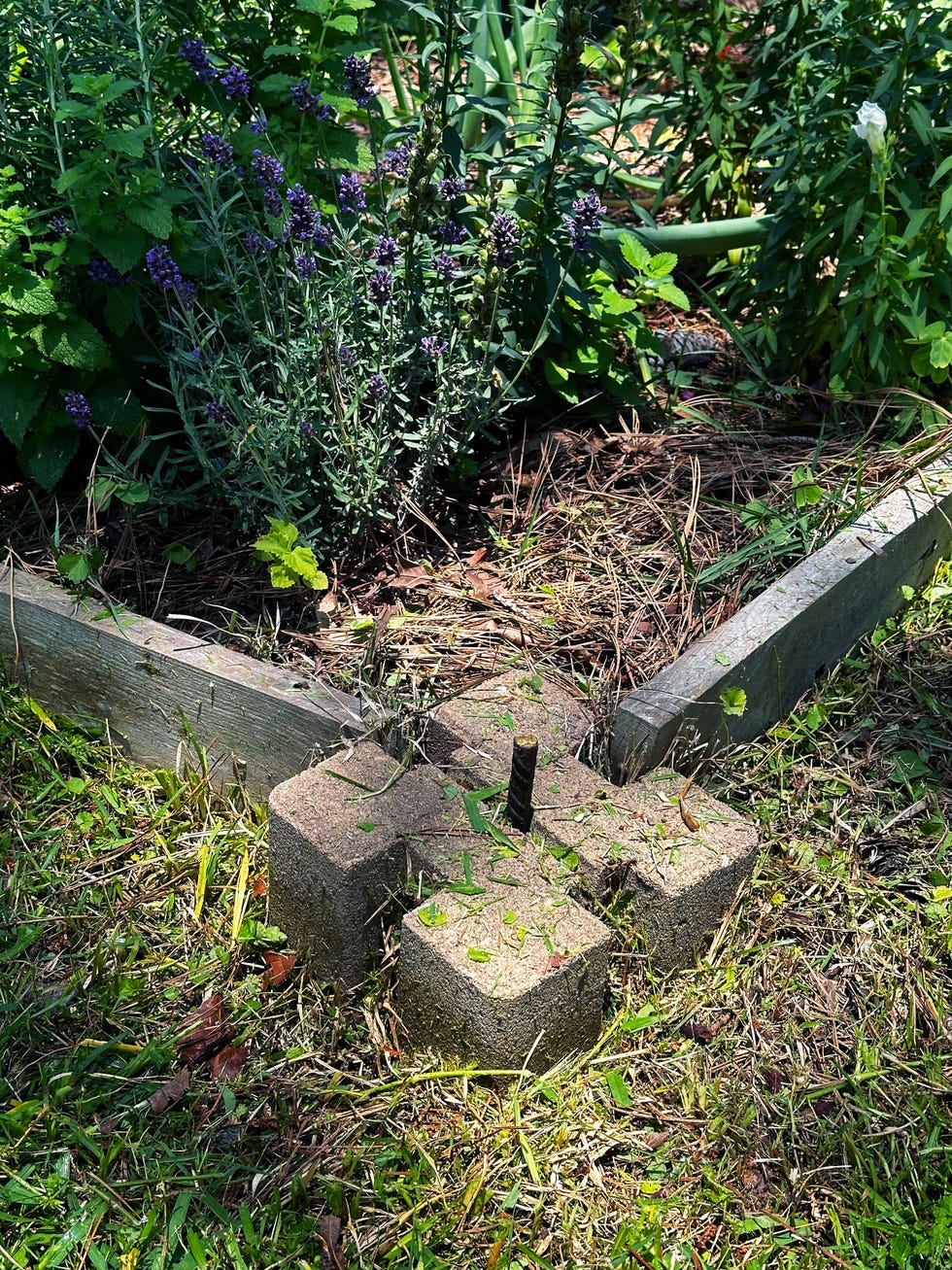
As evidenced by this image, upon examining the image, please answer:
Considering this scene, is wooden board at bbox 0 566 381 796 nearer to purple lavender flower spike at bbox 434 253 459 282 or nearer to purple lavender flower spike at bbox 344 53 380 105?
purple lavender flower spike at bbox 434 253 459 282

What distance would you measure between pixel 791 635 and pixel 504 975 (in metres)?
1.06

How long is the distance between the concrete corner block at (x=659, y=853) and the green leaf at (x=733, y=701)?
0.24 m

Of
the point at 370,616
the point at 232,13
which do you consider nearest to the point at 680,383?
the point at 370,616

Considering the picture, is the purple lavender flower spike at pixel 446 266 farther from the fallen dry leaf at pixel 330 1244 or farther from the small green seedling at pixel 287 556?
the fallen dry leaf at pixel 330 1244

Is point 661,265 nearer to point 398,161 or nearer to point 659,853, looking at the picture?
point 398,161

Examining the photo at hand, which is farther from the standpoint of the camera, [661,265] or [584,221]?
[661,265]

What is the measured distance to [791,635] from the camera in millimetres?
2545

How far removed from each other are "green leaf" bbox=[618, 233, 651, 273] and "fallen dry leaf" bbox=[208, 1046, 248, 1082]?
2216 mm

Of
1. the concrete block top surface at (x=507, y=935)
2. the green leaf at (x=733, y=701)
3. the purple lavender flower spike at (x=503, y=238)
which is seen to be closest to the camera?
the concrete block top surface at (x=507, y=935)

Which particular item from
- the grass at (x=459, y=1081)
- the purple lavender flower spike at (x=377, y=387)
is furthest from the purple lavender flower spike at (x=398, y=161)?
the grass at (x=459, y=1081)

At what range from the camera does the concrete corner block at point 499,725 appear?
7.39 feet

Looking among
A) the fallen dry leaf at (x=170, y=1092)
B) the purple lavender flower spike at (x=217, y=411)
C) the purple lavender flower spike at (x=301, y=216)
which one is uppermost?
the purple lavender flower spike at (x=301, y=216)

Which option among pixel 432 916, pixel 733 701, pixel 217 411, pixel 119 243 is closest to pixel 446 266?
pixel 217 411

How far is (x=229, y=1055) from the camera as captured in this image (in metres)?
2.08
